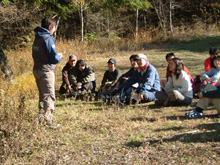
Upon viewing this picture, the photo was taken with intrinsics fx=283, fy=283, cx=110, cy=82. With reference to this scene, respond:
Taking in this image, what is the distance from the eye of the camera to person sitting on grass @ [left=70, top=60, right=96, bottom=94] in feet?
24.5

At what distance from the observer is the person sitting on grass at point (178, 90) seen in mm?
5824

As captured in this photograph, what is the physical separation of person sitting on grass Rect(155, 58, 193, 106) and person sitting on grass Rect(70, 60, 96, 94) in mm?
2142

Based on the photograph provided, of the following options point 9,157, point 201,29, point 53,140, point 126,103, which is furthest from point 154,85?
point 201,29

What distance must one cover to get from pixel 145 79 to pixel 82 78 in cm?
199

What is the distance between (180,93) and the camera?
5820 mm

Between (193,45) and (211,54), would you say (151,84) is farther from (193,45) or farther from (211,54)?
(193,45)

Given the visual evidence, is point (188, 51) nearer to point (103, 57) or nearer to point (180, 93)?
point (103, 57)

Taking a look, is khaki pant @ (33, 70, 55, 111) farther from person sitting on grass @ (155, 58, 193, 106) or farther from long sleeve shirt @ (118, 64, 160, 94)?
person sitting on grass @ (155, 58, 193, 106)

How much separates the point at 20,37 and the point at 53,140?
61.7ft

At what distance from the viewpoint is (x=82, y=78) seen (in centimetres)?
759

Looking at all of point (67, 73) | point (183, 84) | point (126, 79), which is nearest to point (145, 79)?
point (126, 79)

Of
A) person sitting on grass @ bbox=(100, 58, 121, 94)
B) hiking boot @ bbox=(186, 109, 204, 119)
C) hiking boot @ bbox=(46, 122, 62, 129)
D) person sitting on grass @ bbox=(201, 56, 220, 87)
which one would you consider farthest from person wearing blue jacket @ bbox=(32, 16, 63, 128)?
person sitting on grass @ bbox=(201, 56, 220, 87)

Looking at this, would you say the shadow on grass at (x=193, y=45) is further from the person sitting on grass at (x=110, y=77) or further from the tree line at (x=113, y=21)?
the person sitting on grass at (x=110, y=77)

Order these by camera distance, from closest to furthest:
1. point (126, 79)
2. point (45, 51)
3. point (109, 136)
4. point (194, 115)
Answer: point (109, 136), point (45, 51), point (194, 115), point (126, 79)
